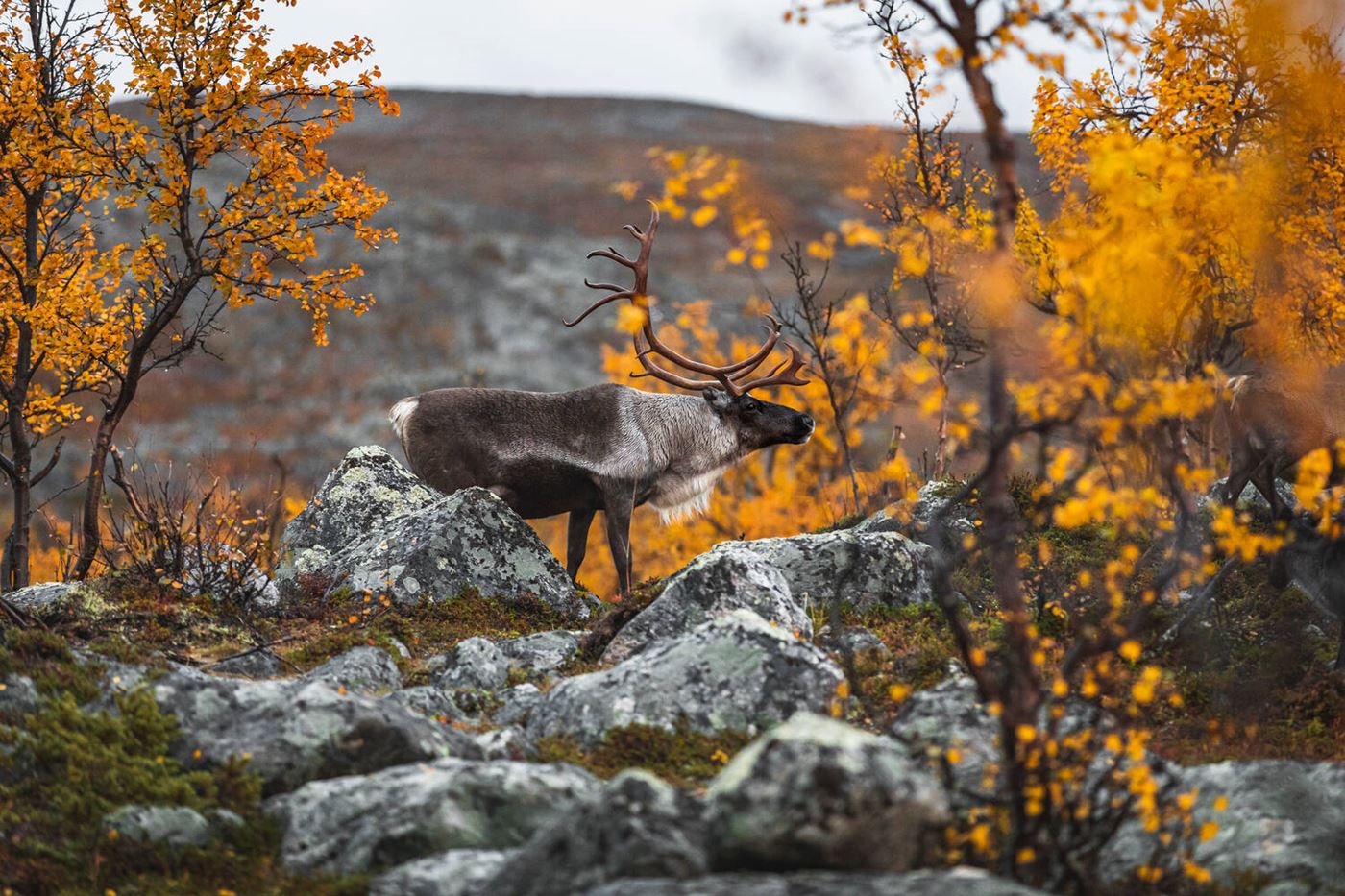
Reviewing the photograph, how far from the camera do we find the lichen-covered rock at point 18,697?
7504mm

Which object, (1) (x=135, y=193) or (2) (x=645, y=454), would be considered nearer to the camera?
(1) (x=135, y=193)

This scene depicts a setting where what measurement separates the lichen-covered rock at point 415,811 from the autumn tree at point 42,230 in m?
8.76

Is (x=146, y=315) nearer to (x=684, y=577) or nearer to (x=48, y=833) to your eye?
(x=684, y=577)

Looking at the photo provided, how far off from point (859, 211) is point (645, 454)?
373ft

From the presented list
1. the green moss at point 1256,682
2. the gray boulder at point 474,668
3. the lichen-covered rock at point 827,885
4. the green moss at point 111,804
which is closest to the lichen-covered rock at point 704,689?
the gray boulder at point 474,668

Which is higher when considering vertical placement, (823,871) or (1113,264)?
(1113,264)

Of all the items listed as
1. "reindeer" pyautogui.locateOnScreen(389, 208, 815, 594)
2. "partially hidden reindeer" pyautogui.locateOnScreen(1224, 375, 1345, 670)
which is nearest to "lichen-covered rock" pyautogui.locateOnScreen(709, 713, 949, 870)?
"partially hidden reindeer" pyautogui.locateOnScreen(1224, 375, 1345, 670)

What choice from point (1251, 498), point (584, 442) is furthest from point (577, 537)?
point (1251, 498)

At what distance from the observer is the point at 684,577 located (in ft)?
35.7

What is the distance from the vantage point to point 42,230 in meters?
15.6

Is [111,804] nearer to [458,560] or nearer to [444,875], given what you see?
[444,875]

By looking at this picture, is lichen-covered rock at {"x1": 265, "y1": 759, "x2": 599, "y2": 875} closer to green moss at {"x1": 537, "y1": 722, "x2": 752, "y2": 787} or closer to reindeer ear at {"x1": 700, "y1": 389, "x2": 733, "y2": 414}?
green moss at {"x1": 537, "y1": 722, "x2": 752, "y2": 787}

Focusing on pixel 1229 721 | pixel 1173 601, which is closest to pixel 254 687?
pixel 1229 721

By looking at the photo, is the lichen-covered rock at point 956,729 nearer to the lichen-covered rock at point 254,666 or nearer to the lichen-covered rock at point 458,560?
the lichen-covered rock at point 254,666
